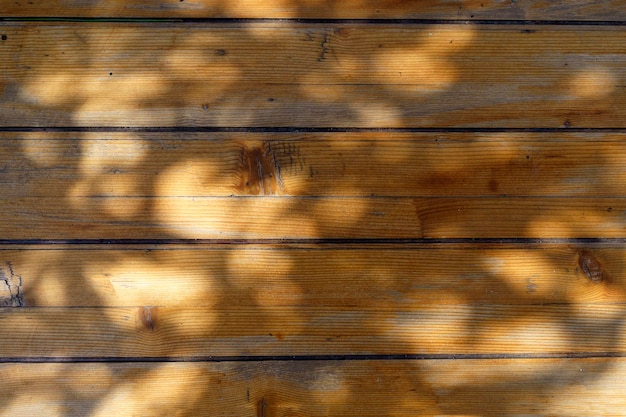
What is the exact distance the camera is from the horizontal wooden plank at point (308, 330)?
145 centimetres

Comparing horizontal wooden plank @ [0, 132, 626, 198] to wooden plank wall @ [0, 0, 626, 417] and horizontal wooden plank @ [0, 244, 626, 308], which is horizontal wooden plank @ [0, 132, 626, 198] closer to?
wooden plank wall @ [0, 0, 626, 417]

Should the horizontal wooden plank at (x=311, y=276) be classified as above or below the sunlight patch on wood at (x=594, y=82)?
below

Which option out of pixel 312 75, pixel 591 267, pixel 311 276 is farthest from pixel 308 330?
pixel 591 267

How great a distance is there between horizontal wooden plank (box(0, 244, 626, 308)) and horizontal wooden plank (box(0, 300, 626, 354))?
0.09ft

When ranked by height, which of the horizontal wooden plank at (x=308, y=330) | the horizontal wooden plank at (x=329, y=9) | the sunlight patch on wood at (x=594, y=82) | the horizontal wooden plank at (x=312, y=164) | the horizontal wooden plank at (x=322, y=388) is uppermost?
the horizontal wooden plank at (x=329, y=9)

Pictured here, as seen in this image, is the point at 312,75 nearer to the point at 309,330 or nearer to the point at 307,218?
the point at 307,218

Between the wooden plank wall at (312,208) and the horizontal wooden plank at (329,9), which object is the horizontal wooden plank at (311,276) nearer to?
the wooden plank wall at (312,208)

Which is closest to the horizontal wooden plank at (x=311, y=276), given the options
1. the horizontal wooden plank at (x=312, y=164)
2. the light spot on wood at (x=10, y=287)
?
the light spot on wood at (x=10, y=287)

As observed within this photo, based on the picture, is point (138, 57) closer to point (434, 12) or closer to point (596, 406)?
point (434, 12)

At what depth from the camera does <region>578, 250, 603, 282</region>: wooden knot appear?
149cm

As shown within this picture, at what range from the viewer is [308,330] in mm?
1479

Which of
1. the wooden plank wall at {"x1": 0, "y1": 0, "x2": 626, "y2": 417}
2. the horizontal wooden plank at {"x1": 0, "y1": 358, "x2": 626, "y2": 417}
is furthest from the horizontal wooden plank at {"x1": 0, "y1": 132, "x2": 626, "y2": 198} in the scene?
the horizontal wooden plank at {"x1": 0, "y1": 358, "x2": 626, "y2": 417}

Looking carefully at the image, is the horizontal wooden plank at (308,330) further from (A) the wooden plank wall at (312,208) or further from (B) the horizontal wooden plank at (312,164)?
(B) the horizontal wooden plank at (312,164)

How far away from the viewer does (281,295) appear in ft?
4.86
